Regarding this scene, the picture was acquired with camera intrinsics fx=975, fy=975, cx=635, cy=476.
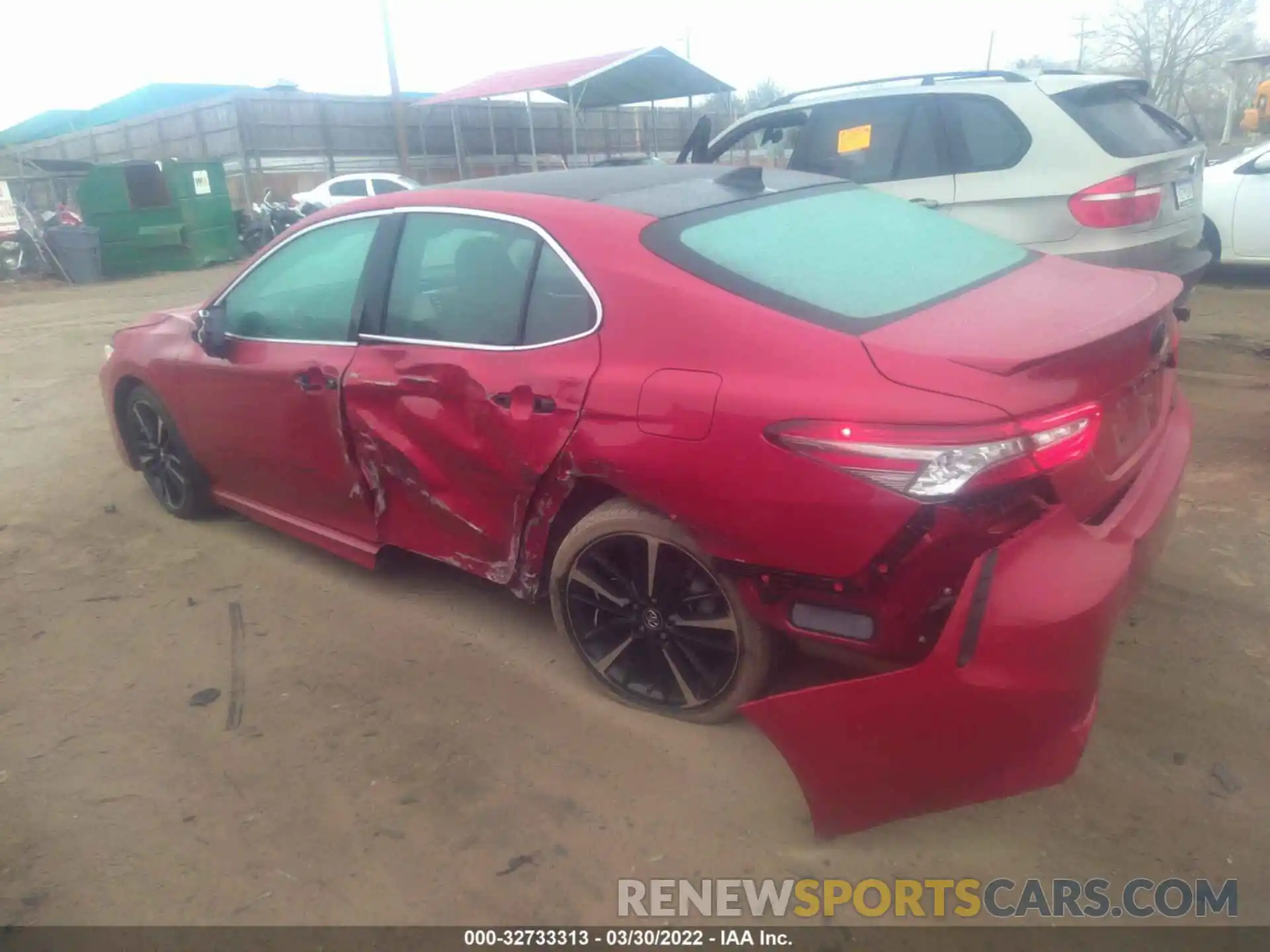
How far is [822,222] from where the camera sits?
3.11 m

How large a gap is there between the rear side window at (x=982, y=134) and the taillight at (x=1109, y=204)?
0.45m

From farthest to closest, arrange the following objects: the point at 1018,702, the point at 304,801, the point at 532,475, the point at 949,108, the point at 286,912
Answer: the point at 949,108 < the point at 532,475 < the point at 304,801 < the point at 286,912 < the point at 1018,702

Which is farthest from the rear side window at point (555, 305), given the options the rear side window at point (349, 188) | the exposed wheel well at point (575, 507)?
the rear side window at point (349, 188)

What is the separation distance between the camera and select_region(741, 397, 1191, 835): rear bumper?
6.94 feet

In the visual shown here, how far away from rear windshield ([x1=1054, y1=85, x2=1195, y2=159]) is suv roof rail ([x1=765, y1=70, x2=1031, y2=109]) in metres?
0.33

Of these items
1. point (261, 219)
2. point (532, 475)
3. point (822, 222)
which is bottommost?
point (261, 219)

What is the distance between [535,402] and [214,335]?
1.81m

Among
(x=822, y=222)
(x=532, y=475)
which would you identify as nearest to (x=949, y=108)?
(x=822, y=222)

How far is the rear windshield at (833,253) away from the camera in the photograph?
2574 millimetres

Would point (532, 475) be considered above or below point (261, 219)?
above

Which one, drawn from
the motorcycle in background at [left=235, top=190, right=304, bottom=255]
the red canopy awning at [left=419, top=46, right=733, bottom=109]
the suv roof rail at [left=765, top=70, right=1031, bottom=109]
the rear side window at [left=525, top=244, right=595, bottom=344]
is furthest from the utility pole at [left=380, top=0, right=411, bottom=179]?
the rear side window at [left=525, top=244, right=595, bottom=344]

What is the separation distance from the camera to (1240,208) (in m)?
8.58

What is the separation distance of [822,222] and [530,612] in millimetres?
1770

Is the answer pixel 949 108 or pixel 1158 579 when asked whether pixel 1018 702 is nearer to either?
pixel 1158 579
